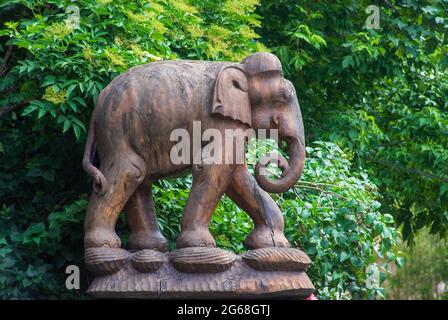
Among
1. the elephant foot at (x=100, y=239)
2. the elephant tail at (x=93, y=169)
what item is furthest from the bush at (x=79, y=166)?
the elephant foot at (x=100, y=239)

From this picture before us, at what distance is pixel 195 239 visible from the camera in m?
4.30

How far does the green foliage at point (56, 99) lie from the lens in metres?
5.24

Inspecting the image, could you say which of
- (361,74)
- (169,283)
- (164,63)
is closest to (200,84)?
(164,63)

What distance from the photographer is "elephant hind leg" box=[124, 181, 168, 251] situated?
Answer: 460 centimetres

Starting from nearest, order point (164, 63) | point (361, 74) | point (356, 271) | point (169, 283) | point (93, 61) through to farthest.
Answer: point (169, 283) < point (164, 63) < point (93, 61) < point (356, 271) < point (361, 74)

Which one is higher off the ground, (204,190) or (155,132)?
(155,132)

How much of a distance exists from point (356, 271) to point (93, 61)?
2141mm

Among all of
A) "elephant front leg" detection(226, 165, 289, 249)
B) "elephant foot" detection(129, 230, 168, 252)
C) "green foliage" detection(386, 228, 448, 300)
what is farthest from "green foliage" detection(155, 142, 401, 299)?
"green foliage" detection(386, 228, 448, 300)

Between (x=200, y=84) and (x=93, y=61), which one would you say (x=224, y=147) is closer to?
(x=200, y=84)

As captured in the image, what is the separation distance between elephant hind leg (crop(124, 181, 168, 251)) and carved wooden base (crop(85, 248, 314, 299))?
0.24 m

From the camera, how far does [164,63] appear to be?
4.58m

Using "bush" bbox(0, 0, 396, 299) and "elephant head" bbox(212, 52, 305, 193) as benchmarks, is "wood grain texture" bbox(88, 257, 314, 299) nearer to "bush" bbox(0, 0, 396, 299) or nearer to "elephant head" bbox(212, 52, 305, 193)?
"elephant head" bbox(212, 52, 305, 193)

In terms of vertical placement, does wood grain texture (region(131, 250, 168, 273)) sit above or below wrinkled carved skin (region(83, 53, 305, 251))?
below

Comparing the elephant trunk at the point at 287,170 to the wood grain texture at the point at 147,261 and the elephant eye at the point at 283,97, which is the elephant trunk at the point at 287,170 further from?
the wood grain texture at the point at 147,261
